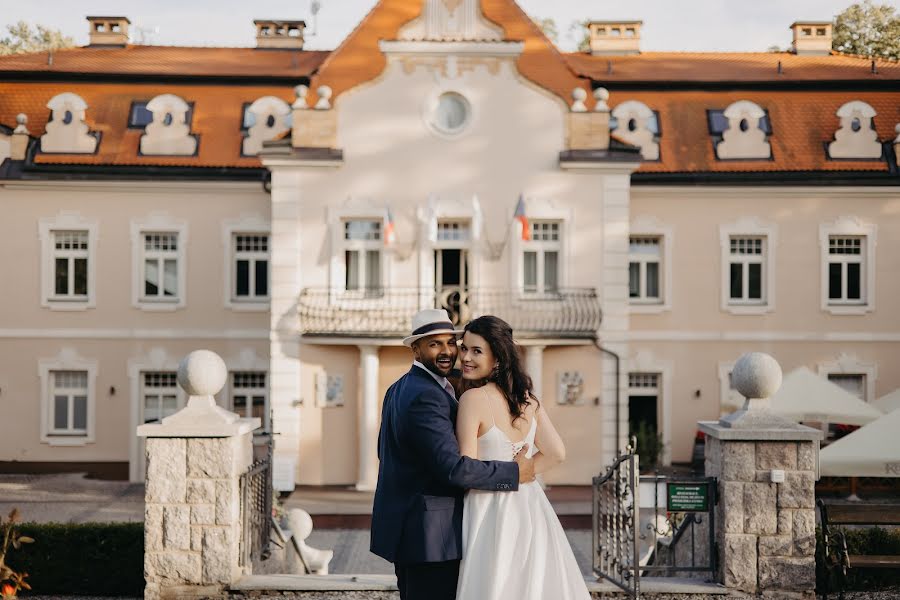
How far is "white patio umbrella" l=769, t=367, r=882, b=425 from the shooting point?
60.8ft

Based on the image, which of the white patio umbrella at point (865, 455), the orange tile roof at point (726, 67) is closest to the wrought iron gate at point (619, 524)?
the white patio umbrella at point (865, 455)

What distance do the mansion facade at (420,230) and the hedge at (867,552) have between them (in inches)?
420

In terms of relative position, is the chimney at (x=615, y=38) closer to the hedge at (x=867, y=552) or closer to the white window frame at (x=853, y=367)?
the white window frame at (x=853, y=367)

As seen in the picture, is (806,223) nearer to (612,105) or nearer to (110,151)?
Result: (612,105)

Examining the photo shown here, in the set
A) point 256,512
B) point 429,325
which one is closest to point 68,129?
point 256,512

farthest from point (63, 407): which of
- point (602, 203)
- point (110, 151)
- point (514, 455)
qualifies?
point (514, 455)

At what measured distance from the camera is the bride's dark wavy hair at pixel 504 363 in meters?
5.68

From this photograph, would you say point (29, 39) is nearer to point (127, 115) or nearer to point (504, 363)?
point (127, 115)

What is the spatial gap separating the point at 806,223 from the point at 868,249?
1.43 m

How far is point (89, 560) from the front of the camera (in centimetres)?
986

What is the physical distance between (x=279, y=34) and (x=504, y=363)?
23.1 meters

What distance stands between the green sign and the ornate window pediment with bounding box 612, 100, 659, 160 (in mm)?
15524

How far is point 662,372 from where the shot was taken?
2295cm

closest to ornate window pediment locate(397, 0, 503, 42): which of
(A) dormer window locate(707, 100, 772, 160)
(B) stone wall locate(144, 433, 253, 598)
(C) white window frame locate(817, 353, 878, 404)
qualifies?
(A) dormer window locate(707, 100, 772, 160)
